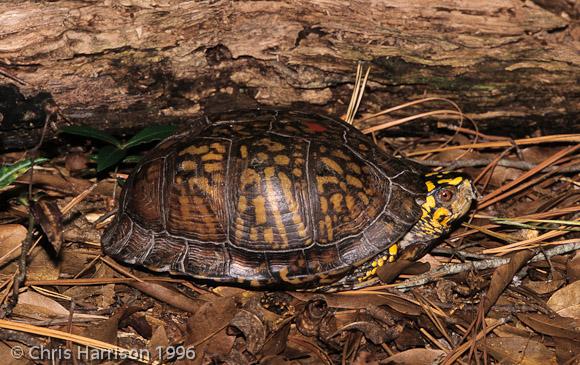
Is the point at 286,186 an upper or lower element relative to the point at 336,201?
upper

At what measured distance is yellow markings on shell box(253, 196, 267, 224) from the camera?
363cm

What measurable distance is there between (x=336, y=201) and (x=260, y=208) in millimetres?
435

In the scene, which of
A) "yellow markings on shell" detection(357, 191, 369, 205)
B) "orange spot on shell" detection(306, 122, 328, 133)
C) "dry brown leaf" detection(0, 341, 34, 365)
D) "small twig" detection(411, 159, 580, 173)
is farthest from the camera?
"small twig" detection(411, 159, 580, 173)

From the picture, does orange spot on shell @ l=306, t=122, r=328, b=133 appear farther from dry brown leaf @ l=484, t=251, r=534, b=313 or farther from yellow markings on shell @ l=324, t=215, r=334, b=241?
dry brown leaf @ l=484, t=251, r=534, b=313

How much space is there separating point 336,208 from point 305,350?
2.64 feet

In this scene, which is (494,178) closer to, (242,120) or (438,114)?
(438,114)

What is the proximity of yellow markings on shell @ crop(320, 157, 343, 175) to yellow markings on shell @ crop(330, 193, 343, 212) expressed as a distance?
134 millimetres

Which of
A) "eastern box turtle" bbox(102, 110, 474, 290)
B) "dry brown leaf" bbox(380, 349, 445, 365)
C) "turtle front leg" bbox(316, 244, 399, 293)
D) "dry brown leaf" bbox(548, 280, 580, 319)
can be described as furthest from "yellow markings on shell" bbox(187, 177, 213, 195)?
"dry brown leaf" bbox(548, 280, 580, 319)

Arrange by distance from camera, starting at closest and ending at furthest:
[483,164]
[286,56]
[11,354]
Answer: [11,354] < [286,56] < [483,164]

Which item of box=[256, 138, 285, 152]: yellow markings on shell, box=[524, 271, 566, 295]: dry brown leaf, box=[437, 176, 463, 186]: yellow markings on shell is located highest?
box=[256, 138, 285, 152]: yellow markings on shell

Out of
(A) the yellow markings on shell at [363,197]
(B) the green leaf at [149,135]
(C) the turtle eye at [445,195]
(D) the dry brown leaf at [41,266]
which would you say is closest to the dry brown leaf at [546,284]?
(C) the turtle eye at [445,195]

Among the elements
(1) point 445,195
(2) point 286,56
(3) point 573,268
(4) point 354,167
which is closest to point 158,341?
(4) point 354,167

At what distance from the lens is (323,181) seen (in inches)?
144

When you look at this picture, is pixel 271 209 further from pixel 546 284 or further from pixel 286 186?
pixel 546 284
